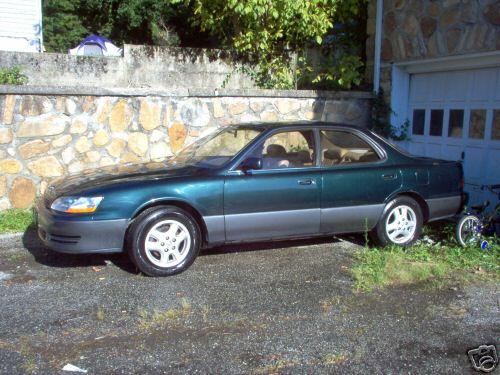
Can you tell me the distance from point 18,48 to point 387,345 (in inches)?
581

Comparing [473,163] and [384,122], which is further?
[384,122]

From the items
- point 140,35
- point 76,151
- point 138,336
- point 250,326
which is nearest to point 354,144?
point 250,326

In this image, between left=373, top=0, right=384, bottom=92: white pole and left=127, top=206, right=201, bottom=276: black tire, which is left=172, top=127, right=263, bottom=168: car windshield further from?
left=373, top=0, right=384, bottom=92: white pole

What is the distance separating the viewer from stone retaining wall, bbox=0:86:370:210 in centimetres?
708

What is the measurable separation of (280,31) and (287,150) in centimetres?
429

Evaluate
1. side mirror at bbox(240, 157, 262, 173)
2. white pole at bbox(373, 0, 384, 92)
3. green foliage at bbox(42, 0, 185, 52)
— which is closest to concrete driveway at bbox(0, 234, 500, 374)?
side mirror at bbox(240, 157, 262, 173)

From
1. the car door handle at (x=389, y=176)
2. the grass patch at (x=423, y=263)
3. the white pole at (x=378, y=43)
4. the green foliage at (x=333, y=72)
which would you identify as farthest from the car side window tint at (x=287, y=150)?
the white pole at (x=378, y=43)

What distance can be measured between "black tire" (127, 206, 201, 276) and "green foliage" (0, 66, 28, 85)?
3.92 metres

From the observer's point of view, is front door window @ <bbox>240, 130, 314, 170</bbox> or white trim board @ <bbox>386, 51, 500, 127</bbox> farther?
white trim board @ <bbox>386, 51, 500, 127</bbox>

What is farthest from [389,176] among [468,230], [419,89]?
[419,89]

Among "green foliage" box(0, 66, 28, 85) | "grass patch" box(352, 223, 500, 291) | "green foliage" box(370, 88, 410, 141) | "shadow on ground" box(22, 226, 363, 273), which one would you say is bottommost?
"shadow on ground" box(22, 226, 363, 273)

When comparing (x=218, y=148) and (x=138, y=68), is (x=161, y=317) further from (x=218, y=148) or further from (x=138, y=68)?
(x=138, y=68)

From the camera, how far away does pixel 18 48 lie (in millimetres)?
15227

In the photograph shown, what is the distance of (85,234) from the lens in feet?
15.5
